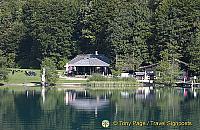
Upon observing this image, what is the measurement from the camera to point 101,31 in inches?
3765

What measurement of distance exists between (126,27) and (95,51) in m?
9.18

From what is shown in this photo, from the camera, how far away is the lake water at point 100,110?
135 ft

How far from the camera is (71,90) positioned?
71875mm

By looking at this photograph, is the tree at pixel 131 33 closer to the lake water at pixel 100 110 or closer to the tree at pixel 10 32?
the lake water at pixel 100 110

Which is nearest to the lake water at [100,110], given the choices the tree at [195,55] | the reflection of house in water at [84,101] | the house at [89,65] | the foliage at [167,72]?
the reflection of house in water at [84,101]

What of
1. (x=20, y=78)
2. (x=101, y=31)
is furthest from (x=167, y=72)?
(x=20, y=78)

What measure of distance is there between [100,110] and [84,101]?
8153mm

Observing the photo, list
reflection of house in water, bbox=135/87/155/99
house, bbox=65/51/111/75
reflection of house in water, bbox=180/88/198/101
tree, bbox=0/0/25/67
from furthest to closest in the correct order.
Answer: tree, bbox=0/0/25/67 < house, bbox=65/51/111/75 < reflection of house in water, bbox=135/87/155/99 < reflection of house in water, bbox=180/88/198/101

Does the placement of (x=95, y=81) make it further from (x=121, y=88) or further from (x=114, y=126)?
(x=114, y=126)

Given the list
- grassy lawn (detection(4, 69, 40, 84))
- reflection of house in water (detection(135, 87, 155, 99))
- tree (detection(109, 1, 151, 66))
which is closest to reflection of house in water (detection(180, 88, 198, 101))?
reflection of house in water (detection(135, 87, 155, 99))

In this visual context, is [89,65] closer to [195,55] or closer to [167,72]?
[167,72]

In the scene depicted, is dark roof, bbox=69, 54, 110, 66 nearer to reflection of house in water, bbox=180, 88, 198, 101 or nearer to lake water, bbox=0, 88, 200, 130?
reflection of house in water, bbox=180, 88, 198, 101

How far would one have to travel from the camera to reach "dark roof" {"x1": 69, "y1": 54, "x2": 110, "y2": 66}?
90412 millimetres

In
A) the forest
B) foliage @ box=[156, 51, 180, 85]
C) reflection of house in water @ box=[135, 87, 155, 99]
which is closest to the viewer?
reflection of house in water @ box=[135, 87, 155, 99]
